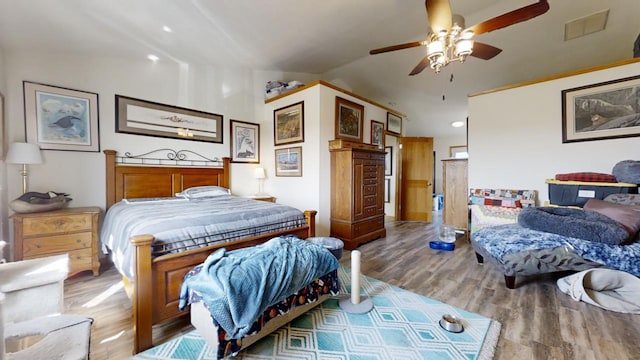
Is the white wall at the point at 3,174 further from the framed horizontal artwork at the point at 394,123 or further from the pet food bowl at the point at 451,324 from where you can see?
the framed horizontal artwork at the point at 394,123

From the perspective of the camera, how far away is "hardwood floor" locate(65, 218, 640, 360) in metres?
1.59

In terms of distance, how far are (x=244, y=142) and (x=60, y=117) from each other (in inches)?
91.4

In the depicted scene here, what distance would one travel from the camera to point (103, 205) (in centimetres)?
309

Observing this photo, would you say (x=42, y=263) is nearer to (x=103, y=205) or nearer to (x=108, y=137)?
(x=103, y=205)

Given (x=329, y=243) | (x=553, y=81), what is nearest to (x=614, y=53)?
(x=553, y=81)

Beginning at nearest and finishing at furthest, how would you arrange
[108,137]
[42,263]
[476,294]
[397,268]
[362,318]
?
[42,263], [362,318], [476,294], [397,268], [108,137]

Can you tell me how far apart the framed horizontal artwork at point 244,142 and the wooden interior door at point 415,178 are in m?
3.44

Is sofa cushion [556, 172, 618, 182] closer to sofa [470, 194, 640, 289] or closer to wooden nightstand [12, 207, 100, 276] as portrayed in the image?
sofa [470, 194, 640, 289]

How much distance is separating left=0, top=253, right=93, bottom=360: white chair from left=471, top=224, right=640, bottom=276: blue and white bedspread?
312cm

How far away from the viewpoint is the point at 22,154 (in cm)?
244

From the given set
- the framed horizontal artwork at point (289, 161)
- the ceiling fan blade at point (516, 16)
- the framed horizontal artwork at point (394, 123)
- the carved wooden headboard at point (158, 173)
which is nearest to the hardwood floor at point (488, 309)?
the carved wooden headboard at point (158, 173)

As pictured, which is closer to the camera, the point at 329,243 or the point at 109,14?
the point at 109,14

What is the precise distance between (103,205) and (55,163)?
0.67 meters

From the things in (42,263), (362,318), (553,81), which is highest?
(553,81)
